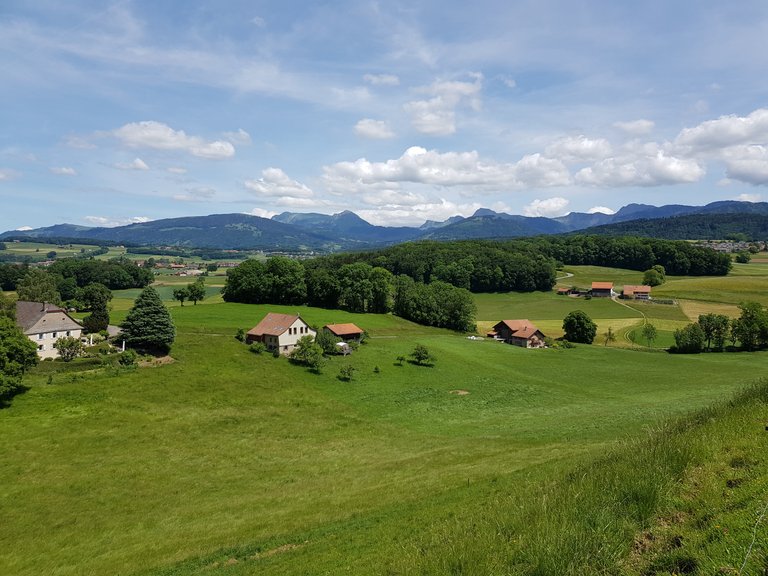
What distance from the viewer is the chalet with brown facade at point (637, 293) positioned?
13550 cm

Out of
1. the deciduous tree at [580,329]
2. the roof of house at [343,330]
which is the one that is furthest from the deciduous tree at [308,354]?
the deciduous tree at [580,329]

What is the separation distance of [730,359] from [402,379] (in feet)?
189

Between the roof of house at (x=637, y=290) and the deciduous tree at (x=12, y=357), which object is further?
the roof of house at (x=637, y=290)

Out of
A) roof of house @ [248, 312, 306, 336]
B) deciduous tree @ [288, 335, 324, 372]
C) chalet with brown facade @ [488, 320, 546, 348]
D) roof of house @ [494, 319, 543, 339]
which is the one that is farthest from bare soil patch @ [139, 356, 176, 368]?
roof of house @ [494, 319, 543, 339]

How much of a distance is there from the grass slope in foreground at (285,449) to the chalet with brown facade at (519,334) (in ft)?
66.7

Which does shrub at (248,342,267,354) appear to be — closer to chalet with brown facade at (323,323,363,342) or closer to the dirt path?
chalet with brown facade at (323,323,363,342)

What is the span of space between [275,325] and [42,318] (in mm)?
29726

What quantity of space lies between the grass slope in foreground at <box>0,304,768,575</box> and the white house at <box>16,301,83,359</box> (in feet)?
37.2

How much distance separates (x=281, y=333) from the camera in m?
67.4

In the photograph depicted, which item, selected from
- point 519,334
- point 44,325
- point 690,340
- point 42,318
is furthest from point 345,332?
point 690,340

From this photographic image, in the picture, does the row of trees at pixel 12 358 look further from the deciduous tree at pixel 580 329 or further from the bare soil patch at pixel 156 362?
the deciduous tree at pixel 580 329

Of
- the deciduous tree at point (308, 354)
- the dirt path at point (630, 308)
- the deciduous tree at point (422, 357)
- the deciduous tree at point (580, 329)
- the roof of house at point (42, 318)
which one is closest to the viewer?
the roof of house at point (42, 318)

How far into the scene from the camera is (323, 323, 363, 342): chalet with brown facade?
76.7m

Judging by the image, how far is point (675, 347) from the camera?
87125 millimetres
